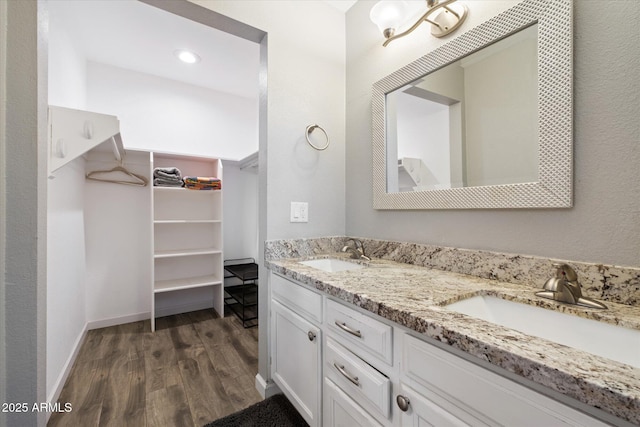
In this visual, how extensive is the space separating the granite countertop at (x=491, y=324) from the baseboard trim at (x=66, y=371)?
1610 mm

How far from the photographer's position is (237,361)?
1.96 metres

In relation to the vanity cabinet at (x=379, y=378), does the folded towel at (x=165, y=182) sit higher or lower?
higher

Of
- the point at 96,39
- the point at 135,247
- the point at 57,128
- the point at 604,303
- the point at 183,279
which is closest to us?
A: the point at 604,303

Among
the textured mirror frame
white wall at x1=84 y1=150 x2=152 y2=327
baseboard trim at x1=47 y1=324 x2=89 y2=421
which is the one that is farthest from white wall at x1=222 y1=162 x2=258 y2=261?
the textured mirror frame

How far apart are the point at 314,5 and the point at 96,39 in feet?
6.08

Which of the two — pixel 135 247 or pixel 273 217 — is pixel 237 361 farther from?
pixel 135 247

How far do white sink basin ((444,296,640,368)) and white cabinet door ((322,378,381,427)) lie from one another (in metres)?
0.46

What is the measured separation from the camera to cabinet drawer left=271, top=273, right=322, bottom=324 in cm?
109

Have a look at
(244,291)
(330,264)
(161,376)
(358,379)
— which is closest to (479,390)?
(358,379)

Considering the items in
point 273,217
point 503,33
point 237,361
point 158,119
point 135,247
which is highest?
A: point 158,119

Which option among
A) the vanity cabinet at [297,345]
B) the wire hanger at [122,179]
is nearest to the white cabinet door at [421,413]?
the vanity cabinet at [297,345]

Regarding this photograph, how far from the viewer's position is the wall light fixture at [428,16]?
115cm

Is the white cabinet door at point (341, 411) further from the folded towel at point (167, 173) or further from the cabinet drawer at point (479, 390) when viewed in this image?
the folded towel at point (167, 173)

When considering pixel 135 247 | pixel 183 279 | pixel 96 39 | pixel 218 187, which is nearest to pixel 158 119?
pixel 96 39
